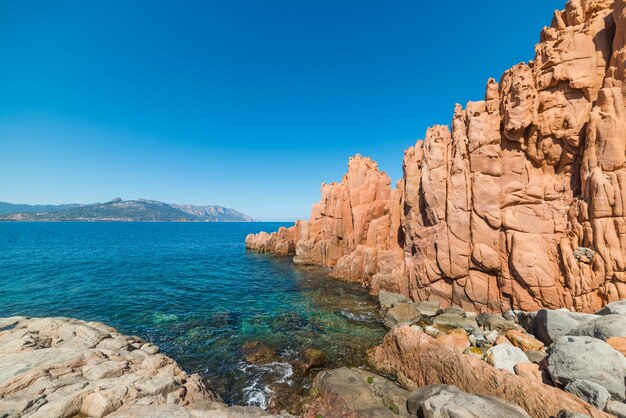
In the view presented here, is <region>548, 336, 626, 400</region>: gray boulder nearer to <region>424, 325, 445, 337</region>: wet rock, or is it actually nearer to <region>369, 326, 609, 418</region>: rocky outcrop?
<region>369, 326, 609, 418</region>: rocky outcrop

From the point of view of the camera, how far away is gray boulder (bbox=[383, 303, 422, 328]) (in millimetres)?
24062

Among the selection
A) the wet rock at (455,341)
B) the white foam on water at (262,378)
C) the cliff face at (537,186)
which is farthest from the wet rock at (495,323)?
the white foam on water at (262,378)

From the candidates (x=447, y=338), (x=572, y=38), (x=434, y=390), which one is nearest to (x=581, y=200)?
(x=572, y=38)

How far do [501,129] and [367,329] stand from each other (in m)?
24.1

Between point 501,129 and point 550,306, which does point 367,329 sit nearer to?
point 550,306

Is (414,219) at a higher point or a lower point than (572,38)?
lower

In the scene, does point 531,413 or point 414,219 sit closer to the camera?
point 531,413

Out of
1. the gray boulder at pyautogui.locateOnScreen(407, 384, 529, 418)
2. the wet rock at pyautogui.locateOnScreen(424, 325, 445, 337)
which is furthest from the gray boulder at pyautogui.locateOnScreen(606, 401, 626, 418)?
the wet rock at pyautogui.locateOnScreen(424, 325, 445, 337)

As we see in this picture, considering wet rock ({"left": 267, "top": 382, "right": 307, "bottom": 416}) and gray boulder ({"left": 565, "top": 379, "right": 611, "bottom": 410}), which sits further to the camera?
wet rock ({"left": 267, "top": 382, "right": 307, "bottom": 416})

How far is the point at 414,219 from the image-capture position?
107 feet

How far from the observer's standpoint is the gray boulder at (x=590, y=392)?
9.76 m

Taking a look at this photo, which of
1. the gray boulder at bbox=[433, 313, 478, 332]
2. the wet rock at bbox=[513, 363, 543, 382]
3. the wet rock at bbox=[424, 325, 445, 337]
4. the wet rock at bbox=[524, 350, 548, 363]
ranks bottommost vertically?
the wet rock at bbox=[424, 325, 445, 337]

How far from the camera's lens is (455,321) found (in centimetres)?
2302

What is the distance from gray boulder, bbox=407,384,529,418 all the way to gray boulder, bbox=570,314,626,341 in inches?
286
